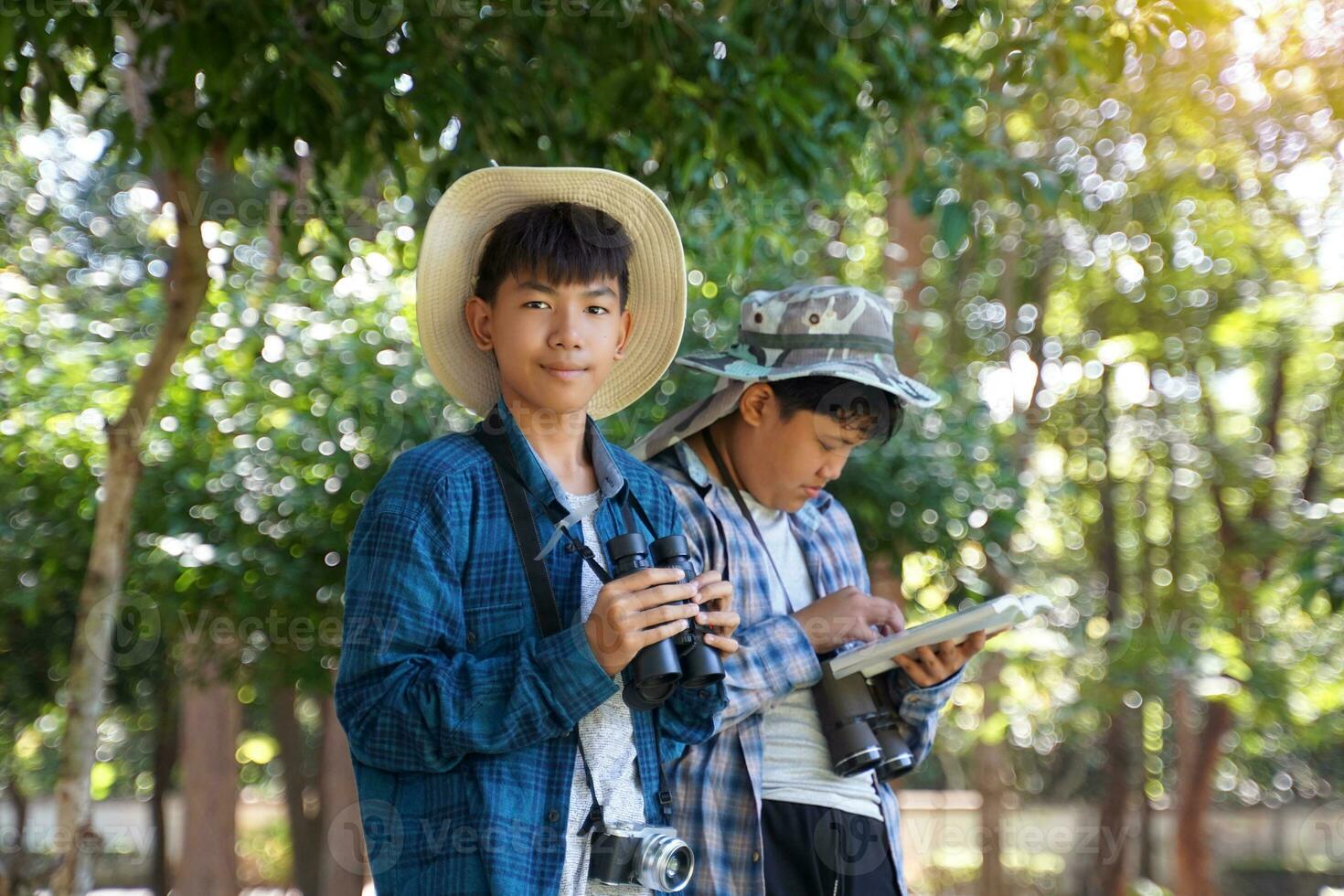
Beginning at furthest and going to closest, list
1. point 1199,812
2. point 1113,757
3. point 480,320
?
point 1113,757 < point 1199,812 < point 480,320

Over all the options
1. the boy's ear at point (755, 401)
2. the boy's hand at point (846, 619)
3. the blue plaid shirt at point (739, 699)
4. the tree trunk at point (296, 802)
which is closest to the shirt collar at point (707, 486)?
the blue plaid shirt at point (739, 699)

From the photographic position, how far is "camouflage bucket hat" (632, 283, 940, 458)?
8.29 feet

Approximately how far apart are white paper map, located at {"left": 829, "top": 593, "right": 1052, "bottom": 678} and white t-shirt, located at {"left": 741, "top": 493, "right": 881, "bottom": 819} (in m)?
0.12

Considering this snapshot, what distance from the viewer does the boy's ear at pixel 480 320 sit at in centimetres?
212

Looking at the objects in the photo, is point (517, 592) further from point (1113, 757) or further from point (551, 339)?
point (1113, 757)

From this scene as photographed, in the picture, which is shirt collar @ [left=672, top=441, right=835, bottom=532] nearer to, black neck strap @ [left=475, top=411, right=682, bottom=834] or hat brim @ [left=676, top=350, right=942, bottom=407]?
hat brim @ [left=676, top=350, right=942, bottom=407]

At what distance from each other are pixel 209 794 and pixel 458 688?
7612mm

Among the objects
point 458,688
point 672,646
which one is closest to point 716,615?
point 672,646

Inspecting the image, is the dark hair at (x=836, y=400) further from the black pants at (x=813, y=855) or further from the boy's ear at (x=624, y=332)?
the black pants at (x=813, y=855)

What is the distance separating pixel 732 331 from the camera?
16.9 feet

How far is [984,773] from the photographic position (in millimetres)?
11133

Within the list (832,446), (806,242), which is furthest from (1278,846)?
(832,446)

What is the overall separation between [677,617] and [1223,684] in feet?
27.7

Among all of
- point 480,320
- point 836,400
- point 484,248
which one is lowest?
point 836,400
